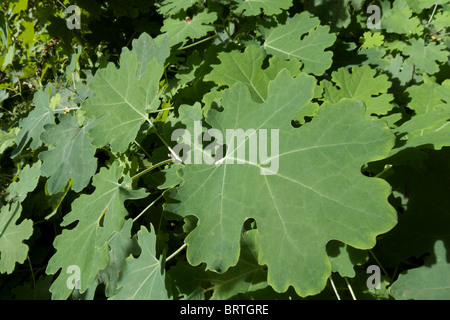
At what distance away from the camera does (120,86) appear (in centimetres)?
156

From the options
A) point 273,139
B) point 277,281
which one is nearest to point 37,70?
point 273,139

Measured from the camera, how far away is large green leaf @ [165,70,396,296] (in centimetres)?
98

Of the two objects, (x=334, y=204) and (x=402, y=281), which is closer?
(x=334, y=204)

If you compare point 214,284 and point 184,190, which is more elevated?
point 184,190

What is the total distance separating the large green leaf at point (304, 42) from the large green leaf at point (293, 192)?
619 millimetres

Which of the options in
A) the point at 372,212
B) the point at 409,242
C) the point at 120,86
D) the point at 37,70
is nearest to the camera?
the point at 372,212

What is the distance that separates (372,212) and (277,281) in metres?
0.31

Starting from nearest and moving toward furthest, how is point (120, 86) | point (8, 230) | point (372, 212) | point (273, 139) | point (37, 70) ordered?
point (372, 212) → point (273, 139) → point (120, 86) → point (8, 230) → point (37, 70)

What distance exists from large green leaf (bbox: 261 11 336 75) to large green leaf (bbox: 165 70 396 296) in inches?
24.4

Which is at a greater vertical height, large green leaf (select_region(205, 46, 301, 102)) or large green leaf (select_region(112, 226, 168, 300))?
large green leaf (select_region(205, 46, 301, 102))

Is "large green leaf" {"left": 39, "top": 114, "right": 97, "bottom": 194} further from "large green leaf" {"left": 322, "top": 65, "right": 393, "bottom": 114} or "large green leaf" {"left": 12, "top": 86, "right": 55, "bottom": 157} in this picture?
"large green leaf" {"left": 322, "top": 65, "right": 393, "bottom": 114}

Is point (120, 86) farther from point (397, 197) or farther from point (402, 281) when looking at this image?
point (402, 281)

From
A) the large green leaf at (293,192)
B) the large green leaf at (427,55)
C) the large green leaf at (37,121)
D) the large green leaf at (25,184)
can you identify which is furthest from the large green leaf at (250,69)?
the large green leaf at (25,184)

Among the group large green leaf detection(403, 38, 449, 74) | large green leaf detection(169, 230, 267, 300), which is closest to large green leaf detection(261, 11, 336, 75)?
large green leaf detection(403, 38, 449, 74)
